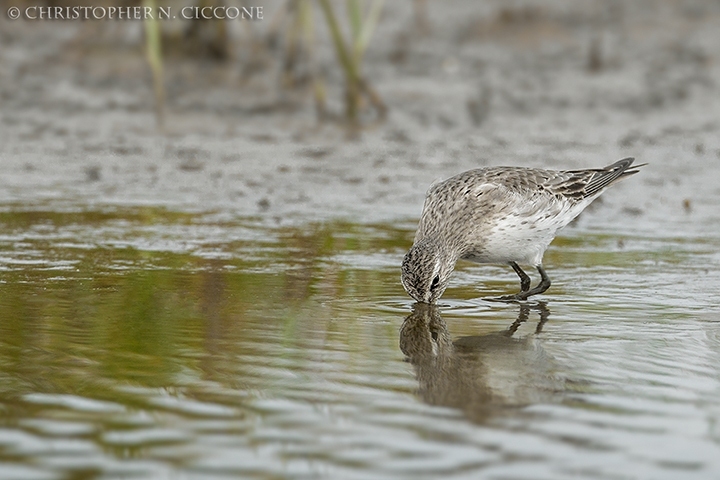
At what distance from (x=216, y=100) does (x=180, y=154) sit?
2.68 metres

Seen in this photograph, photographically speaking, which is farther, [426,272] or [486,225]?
[486,225]

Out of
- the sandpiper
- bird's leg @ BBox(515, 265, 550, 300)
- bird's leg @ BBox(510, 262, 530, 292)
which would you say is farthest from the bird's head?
bird's leg @ BBox(510, 262, 530, 292)

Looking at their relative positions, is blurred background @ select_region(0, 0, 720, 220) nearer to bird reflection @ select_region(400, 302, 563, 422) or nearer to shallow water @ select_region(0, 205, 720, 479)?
shallow water @ select_region(0, 205, 720, 479)

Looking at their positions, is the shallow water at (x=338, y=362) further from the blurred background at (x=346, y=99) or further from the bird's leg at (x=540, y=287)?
the blurred background at (x=346, y=99)

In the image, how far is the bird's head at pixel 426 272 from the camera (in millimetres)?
6996

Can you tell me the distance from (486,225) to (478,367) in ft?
6.08

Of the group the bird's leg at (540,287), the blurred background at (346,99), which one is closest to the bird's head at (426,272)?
the bird's leg at (540,287)

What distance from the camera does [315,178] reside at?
11758mm

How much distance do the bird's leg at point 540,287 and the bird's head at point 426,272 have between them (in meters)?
0.51

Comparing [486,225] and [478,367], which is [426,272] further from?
[478,367]

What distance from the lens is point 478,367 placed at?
5789 millimetres

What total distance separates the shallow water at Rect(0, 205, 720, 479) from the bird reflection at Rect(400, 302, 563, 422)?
0.02 metres

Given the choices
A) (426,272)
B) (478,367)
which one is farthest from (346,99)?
(478,367)

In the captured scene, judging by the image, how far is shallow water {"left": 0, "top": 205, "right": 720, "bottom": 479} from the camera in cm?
436
